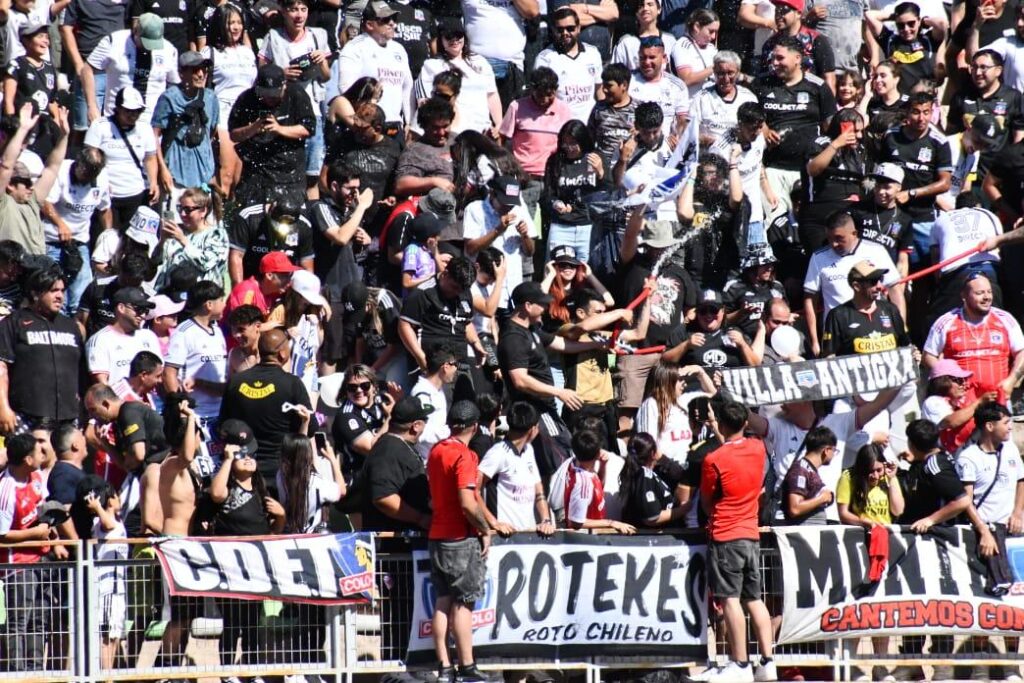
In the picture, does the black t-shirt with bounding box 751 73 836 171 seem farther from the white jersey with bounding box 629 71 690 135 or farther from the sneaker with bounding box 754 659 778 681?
the sneaker with bounding box 754 659 778 681

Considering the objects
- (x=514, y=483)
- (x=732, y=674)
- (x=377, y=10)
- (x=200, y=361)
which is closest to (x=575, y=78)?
(x=377, y=10)

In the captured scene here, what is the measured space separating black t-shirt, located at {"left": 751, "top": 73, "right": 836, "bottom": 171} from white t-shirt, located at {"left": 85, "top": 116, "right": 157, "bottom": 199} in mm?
5620

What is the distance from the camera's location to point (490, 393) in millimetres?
14836

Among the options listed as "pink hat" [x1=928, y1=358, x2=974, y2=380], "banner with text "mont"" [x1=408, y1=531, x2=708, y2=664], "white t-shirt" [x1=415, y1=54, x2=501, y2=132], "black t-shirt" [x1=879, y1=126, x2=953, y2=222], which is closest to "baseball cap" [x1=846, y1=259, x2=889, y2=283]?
"pink hat" [x1=928, y1=358, x2=974, y2=380]

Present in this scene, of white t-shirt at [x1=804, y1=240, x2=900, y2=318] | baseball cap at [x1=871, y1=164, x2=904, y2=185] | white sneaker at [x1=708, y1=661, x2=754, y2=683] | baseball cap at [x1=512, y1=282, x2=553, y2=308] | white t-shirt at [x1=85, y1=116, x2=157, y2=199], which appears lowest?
white sneaker at [x1=708, y1=661, x2=754, y2=683]

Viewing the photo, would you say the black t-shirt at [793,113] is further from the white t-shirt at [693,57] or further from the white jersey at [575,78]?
the white jersey at [575,78]

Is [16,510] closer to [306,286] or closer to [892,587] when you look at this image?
[306,286]

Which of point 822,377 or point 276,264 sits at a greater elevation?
point 276,264

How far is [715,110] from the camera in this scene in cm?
1752

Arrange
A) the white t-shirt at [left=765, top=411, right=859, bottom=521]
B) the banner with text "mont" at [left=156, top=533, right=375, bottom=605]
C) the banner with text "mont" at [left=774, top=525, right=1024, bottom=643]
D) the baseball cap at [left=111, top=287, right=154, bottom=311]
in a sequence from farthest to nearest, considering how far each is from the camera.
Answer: the white t-shirt at [left=765, top=411, right=859, bottom=521] → the baseball cap at [left=111, top=287, right=154, bottom=311] → the banner with text "mont" at [left=774, top=525, right=1024, bottom=643] → the banner with text "mont" at [left=156, top=533, right=375, bottom=605]

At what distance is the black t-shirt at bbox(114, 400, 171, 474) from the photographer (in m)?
13.1

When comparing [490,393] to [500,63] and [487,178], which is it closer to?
[487,178]

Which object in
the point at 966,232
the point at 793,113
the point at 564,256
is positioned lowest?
the point at 564,256

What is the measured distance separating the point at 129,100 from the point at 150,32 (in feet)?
3.08
